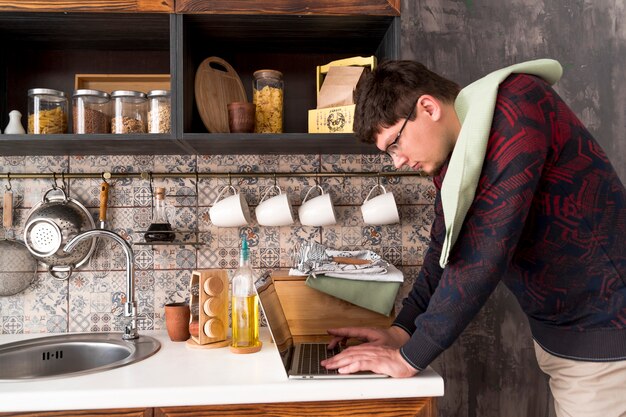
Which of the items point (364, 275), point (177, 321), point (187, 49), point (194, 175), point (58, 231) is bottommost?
point (177, 321)

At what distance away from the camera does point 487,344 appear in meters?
1.96

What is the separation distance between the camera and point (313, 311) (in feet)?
5.58

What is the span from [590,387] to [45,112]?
1.64 meters

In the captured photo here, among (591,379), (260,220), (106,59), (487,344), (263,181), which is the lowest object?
(487,344)

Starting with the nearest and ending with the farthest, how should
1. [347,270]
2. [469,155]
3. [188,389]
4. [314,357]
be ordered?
[469,155] → [188,389] → [314,357] → [347,270]

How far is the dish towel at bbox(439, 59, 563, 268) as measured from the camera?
1090mm

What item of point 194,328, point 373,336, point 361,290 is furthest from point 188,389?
point 361,290

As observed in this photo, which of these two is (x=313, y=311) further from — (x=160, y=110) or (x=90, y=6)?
(x=90, y=6)

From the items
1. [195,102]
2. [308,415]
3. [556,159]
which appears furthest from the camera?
[195,102]

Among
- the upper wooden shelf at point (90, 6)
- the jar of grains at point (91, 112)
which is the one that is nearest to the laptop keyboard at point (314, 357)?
the jar of grains at point (91, 112)

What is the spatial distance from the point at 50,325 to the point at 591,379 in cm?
166

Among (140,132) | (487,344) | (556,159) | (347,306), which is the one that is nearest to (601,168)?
(556,159)

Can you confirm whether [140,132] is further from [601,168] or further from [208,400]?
[601,168]

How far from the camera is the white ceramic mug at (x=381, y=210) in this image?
1808 millimetres
